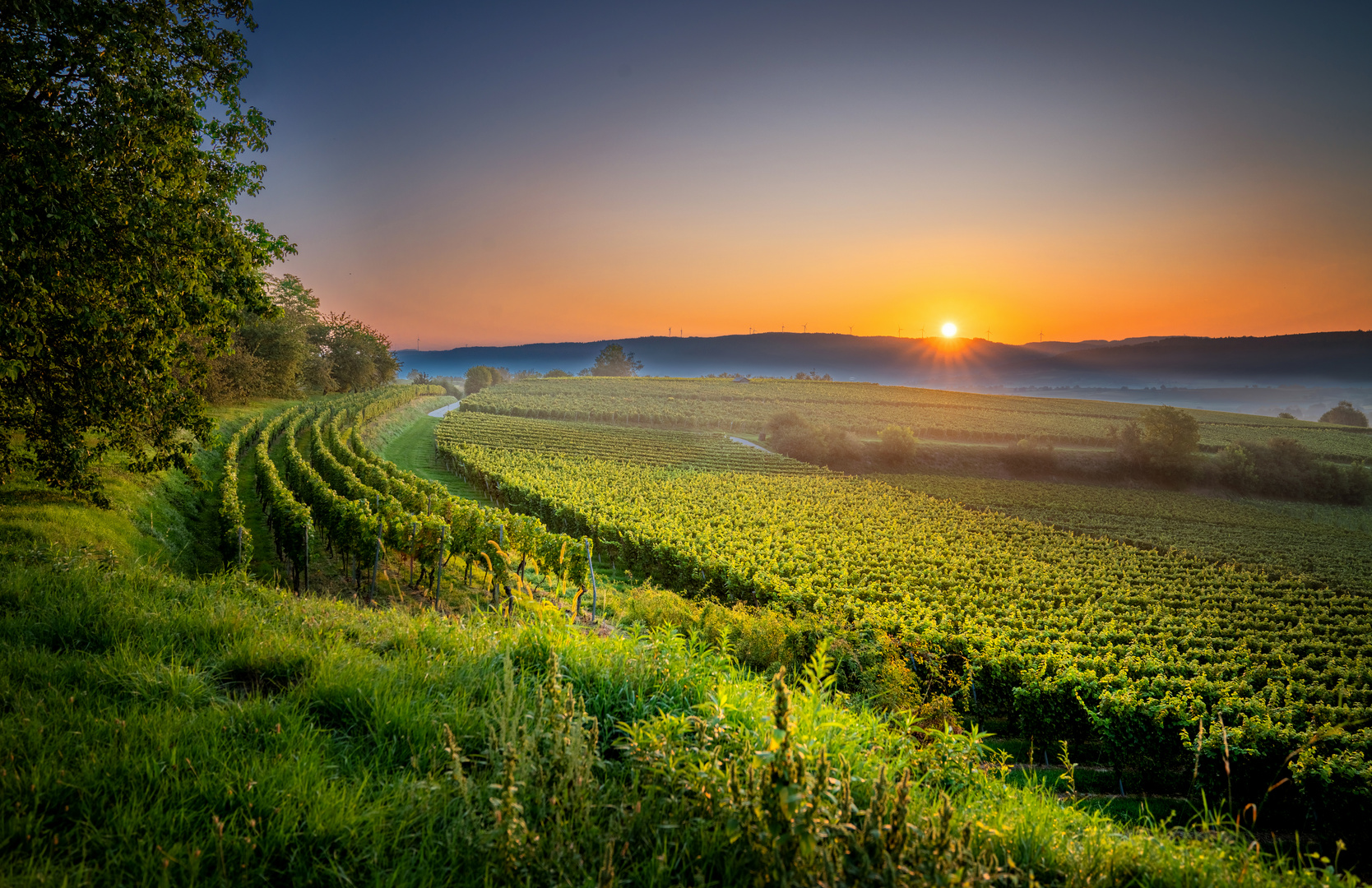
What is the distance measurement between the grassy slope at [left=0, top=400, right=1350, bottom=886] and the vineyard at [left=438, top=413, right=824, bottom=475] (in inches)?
1771

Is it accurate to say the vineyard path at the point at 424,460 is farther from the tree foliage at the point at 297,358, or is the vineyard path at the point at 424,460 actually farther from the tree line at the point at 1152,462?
the tree line at the point at 1152,462

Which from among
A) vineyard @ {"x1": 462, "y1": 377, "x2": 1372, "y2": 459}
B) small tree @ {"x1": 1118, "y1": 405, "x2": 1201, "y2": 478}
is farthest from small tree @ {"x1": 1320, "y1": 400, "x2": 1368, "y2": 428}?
small tree @ {"x1": 1118, "y1": 405, "x2": 1201, "y2": 478}

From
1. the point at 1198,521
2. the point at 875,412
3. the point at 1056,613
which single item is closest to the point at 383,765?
the point at 1056,613

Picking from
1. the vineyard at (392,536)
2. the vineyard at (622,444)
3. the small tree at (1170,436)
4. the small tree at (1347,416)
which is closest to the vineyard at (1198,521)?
the small tree at (1170,436)

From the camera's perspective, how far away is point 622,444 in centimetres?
6194

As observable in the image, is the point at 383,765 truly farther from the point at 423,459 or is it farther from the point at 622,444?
the point at 622,444

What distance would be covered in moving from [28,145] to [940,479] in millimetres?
58907

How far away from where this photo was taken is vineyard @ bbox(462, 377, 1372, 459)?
281 feet

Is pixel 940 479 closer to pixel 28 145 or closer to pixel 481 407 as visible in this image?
pixel 28 145

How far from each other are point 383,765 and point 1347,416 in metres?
178

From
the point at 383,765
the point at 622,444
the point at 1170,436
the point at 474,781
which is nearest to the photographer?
the point at 474,781

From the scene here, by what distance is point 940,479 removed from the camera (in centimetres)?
5534

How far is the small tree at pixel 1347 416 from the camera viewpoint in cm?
11531

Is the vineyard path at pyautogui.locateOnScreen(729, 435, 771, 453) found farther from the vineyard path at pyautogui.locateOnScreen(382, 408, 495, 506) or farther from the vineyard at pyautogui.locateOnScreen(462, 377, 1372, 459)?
the vineyard path at pyautogui.locateOnScreen(382, 408, 495, 506)
